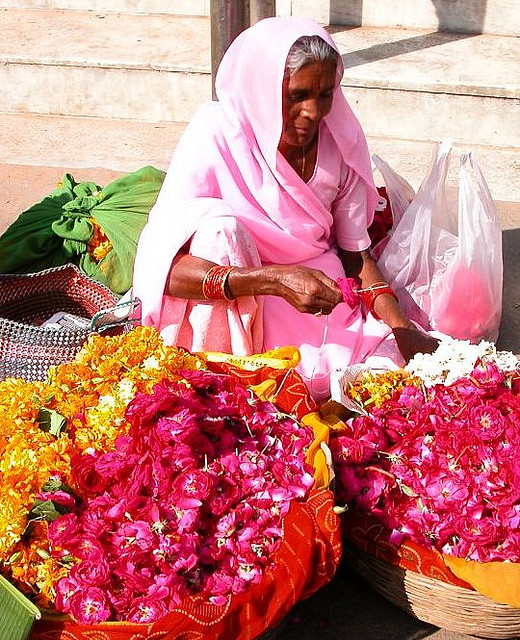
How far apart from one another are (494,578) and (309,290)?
1.01 metres

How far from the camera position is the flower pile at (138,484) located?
2.25 m

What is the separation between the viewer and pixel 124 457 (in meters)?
2.43

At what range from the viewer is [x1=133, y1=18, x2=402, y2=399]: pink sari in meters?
3.14

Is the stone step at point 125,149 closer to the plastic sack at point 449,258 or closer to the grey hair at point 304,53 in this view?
the plastic sack at point 449,258

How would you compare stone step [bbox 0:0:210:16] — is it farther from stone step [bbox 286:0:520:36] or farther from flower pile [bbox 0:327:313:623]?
flower pile [bbox 0:327:313:623]

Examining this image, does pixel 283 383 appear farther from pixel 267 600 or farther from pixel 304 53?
pixel 304 53

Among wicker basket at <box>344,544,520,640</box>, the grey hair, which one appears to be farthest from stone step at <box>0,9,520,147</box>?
wicker basket at <box>344,544,520,640</box>

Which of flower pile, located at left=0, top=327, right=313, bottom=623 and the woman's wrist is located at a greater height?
the woman's wrist

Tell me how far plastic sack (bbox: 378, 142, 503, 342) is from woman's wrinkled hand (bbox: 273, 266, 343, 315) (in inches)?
35.3

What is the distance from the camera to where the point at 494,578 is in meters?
2.41

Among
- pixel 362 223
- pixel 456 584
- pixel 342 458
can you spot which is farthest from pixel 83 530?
pixel 362 223

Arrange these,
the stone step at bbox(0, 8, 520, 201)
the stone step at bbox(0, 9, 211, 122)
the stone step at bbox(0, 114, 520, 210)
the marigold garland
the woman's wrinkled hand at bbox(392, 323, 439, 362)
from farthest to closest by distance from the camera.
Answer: the stone step at bbox(0, 9, 211, 122) → the stone step at bbox(0, 8, 520, 201) → the stone step at bbox(0, 114, 520, 210) → the woman's wrinkled hand at bbox(392, 323, 439, 362) → the marigold garland

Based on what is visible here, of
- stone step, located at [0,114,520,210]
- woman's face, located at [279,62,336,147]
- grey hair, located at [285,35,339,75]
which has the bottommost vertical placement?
stone step, located at [0,114,520,210]

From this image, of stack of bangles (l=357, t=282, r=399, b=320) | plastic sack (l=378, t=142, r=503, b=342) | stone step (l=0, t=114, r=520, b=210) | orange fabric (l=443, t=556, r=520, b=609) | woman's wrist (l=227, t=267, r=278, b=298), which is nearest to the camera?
orange fabric (l=443, t=556, r=520, b=609)
